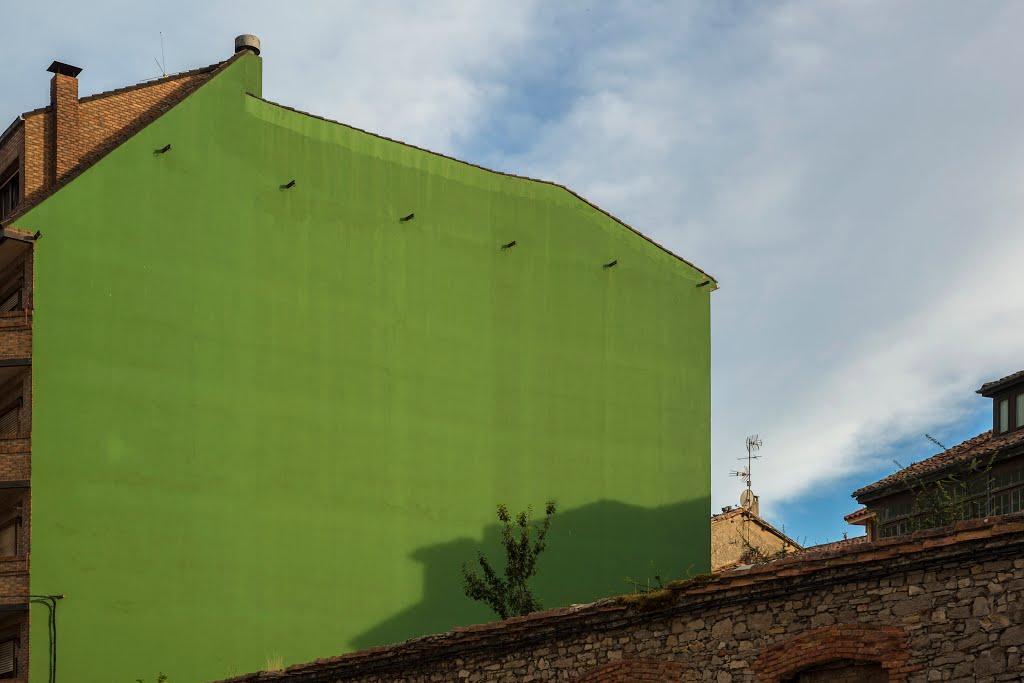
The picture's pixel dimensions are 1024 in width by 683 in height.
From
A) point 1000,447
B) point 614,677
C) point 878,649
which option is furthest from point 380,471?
point 878,649

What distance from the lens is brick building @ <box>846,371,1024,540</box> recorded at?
32.7 meters

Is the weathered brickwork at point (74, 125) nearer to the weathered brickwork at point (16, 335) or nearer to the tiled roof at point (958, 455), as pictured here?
the weathered brickwork at point (16, 335)

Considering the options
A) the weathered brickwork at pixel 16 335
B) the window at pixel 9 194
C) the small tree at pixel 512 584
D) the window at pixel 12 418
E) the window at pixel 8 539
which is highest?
the window at pixel 9 194

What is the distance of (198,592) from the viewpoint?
3231cm

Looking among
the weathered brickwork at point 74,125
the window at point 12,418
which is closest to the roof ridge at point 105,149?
the weathered brickwork at point 74,125

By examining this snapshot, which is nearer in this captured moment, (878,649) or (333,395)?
(878,649)

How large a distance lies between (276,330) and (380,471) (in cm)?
408

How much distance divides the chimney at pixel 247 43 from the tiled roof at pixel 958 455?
1818 cm

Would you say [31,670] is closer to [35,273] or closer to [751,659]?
[35,273]

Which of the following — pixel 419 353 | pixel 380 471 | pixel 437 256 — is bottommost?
pixel 380 471

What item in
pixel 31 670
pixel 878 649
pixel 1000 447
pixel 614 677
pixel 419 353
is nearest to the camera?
pixel 878 649

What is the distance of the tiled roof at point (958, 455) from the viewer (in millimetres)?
33406

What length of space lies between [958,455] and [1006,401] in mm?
1880

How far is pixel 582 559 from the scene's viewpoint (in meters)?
37.2
